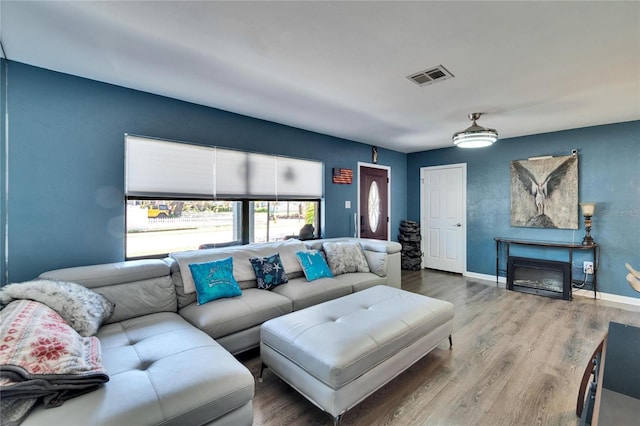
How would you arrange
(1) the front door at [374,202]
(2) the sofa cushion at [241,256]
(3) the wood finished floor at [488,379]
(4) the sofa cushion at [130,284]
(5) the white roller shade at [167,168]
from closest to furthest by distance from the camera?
(3) the wood finished floor at [488,379] < (4) the sofa cushion at [130,284] < (2) the sofa cushion at [241,256] < (5) the white roller shade at [167,168] < (1) the front door at [374,202]

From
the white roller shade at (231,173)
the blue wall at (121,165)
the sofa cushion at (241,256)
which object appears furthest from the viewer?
the white roller shade at (231,173)

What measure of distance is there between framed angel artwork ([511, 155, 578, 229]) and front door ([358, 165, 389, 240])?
6.84 feet

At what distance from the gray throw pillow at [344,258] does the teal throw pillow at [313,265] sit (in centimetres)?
17

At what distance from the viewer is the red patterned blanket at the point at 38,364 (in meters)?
1.08

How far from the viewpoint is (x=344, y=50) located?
78.5 inches

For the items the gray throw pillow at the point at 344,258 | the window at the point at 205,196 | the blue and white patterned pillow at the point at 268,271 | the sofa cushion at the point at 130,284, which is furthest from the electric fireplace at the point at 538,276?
the sofa cushion at the point at 130,284

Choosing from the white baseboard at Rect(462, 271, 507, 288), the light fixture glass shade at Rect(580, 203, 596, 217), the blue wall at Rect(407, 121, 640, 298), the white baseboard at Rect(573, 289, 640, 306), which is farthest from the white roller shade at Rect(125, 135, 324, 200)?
the white baseboard at Rect(573, 289, 640, 306)

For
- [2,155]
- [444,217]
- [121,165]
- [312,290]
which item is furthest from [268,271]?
[444,217]

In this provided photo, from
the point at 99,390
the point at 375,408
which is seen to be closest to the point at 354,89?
the point at 375,408

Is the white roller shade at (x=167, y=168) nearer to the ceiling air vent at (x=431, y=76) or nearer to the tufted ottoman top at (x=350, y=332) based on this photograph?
the tufted ottoman top at (x=350, y=332)

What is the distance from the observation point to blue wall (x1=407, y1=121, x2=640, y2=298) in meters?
3.71

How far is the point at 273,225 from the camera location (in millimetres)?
3836

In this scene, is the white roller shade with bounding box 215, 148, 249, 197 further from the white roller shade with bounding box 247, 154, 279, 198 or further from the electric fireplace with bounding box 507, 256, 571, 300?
the electric fireplace with bounding box 507, 256, 571, 300

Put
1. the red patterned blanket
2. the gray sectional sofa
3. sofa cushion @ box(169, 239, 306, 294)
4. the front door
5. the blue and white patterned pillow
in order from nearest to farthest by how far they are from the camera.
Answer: the red patterned blanket
the gray sectional sofa
sofa cushion @ box(169, 239, 306, 294)
the blue and white patterned pillow
the front door
